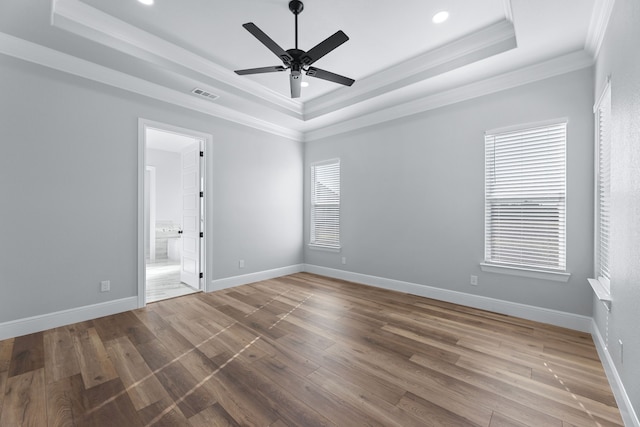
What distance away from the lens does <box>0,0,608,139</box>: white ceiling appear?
2.49 meters

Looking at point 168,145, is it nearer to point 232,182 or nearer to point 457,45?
point 232,182

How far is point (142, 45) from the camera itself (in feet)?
9.73

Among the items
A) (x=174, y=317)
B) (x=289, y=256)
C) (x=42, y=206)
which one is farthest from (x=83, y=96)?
(x=289, y=256)

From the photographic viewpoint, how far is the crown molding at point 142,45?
8.22 feet

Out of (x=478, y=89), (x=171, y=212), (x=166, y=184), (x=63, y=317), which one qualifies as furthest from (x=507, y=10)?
(x=171, y=212)

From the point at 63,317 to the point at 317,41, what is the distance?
4.19 metres

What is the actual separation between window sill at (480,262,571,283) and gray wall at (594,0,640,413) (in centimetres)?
83

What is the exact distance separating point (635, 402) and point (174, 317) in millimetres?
3914

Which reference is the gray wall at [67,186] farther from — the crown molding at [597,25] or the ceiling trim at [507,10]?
the crown molding at [597,25]

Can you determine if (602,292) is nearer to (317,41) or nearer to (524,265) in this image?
(524,265)

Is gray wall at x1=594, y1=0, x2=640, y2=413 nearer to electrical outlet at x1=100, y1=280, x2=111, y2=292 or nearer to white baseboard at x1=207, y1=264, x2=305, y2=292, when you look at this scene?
white baseboard at x1=207, y1=264, x2=305, y2=292

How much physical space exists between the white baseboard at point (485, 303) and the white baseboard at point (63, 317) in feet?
11.1

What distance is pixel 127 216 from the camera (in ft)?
11.3

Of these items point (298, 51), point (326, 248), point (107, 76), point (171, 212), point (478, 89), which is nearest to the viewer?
point (298, 51)
